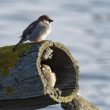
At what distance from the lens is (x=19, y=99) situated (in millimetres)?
4672

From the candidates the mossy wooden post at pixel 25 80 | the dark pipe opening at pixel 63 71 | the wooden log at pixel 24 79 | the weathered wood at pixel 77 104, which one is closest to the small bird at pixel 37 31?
the dark pipe opening at pixel 63 71

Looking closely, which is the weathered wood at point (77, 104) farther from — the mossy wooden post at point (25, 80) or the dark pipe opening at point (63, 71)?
the mossy wooden post at point (25, 80)

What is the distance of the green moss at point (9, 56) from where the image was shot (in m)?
4.66

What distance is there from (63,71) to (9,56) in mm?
1292

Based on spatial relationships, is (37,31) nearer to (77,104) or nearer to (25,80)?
(77,104)

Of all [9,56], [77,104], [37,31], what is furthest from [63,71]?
[9,56]

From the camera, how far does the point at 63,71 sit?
5887 millimetres

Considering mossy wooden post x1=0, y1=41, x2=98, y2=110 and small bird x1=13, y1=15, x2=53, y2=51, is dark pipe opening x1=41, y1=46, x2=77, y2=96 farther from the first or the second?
small bird x1=13, y1=15, x2=53, y2=51

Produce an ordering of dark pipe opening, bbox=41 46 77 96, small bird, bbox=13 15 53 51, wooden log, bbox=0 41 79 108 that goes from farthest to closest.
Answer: small bird, bbox=13 15 53 51 → dark pipe opening, bbox=41 46 77 96 → wooden log, bbox=0 41 79 108

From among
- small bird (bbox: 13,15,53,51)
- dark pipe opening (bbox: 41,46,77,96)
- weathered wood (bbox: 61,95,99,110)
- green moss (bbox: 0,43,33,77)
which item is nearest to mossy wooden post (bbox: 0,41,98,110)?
green moss (bbox: 0,43,33,77)

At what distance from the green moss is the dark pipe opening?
2.44 feet

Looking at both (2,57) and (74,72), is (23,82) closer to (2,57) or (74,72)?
(2,57)

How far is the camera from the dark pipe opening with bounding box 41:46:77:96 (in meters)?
5.58

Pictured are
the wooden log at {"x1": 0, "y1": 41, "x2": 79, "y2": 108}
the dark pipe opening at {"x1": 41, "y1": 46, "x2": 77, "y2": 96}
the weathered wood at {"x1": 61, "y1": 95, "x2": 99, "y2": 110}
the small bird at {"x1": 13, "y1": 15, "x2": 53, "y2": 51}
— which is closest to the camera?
the wooden log at {"x1": 0, "y1": 41, "x2": 79, "y2": 108}
